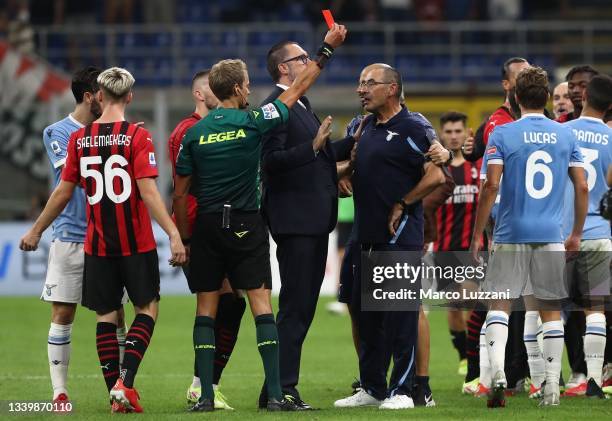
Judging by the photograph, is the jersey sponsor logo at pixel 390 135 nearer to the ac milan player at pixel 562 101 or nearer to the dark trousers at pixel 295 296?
the dark trousers at pixel 295 296

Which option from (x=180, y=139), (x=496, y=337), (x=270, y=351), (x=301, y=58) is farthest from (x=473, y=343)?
(x=180, y=139)

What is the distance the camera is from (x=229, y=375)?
Answer: 11547 millimetres

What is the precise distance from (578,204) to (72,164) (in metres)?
3.39

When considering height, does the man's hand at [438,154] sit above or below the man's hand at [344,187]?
above

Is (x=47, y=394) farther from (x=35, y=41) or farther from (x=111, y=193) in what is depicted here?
(x=35, y=41)

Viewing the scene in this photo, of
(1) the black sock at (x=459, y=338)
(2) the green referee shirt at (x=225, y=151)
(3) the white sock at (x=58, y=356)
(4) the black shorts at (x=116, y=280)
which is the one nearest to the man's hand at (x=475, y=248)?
(2) the green referee shirt at (x=225, y=151)

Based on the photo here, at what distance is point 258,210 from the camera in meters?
8.33

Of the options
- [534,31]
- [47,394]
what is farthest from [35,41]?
[47,394]

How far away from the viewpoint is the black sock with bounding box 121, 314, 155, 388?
317 inches

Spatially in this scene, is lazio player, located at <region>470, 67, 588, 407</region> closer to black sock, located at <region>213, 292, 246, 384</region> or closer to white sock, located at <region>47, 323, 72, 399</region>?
black sock, located at <region>213, 292, 246, 384</region>

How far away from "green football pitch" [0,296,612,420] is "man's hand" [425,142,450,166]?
165 cm

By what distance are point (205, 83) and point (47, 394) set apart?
269 cm

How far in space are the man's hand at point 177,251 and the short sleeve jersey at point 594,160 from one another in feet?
9.85

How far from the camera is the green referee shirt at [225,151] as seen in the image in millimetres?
8117
